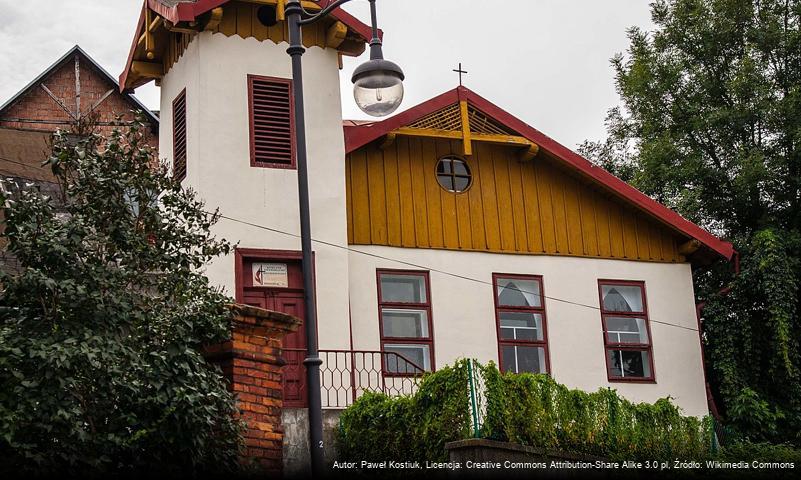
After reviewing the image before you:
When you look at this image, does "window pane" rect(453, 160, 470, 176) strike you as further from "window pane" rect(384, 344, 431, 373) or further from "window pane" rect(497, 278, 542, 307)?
"window pane" rect(384, 344, 431, 373)

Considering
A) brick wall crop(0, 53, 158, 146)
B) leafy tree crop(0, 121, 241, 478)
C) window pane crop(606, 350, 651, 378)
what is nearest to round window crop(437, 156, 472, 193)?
window pane crop(606, 350, 651, 378)

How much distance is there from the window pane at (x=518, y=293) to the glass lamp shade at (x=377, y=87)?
8.29m

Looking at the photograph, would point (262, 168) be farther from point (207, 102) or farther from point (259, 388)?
point (259, 388)

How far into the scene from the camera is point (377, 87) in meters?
13.3

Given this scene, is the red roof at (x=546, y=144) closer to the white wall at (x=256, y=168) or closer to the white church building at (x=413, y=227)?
the white church building at (x=413, y=227)

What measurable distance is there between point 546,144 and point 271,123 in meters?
5.39

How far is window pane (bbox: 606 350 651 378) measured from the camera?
2155cm

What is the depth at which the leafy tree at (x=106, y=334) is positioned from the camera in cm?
959

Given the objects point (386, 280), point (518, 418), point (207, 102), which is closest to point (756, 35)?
point (386, 280)

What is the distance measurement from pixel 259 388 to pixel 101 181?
2.60 m

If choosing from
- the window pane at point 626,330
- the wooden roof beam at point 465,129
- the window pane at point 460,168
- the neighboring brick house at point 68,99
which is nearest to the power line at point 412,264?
the window pane at point 626,330

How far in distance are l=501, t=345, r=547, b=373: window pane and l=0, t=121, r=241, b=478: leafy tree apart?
32.8 feet

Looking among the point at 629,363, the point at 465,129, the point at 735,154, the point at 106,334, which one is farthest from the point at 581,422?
the point at 735,154

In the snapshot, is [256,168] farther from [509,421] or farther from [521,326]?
[509,421]
